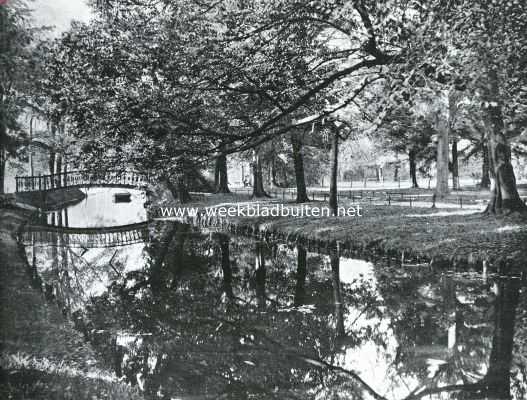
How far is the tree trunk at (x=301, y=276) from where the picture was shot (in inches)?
432

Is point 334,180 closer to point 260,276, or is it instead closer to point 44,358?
point 260,276

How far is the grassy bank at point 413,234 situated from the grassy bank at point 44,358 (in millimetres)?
9285

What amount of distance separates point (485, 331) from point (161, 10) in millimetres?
8246

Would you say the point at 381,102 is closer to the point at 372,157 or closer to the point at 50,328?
the point at 50,328

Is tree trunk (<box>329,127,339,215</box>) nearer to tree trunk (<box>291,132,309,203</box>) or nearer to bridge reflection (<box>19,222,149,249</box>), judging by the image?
tree trunk (<box>291,132,309,203</box>)

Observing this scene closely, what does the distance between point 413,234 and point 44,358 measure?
452 inches

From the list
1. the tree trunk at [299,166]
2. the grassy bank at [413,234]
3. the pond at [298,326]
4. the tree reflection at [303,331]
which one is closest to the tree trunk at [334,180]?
the grassy bank at [413,234]

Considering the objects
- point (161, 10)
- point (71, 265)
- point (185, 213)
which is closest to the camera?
point (161, 10)

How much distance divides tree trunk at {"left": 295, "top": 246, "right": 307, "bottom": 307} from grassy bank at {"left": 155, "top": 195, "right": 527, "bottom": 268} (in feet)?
2.28

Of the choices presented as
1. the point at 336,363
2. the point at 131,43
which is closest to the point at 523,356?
the point at 336,363

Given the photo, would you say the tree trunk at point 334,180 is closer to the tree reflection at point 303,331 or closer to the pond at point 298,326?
the pond at point 298,326

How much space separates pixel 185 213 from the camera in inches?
1204

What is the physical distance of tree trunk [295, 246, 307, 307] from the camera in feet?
36.0

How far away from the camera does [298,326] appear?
28.9 feet
